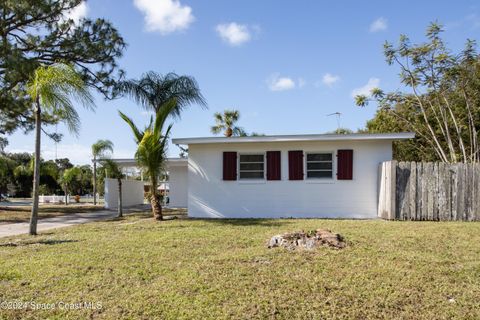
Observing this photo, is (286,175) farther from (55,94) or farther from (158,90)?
(55,94)

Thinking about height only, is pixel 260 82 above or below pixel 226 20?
below

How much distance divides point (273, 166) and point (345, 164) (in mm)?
2347

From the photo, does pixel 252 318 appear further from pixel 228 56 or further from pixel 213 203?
pixel 228 56

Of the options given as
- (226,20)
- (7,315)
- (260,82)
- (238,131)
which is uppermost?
(226,20)

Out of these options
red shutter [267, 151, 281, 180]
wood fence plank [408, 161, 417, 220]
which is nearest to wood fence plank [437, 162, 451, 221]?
wood fence plank [408, 161, 417, 220]

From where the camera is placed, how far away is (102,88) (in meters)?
14.3

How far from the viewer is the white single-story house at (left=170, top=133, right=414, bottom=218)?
11242mm

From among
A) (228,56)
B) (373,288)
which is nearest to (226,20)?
(228,56)

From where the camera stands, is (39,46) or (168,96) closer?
(39,46)

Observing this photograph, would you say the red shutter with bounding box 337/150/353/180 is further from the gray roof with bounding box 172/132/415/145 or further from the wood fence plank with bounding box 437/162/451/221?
the wood fence plank with bounding box 437/162/451/221

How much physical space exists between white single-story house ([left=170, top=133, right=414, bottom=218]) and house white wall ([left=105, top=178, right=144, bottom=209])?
330 inches

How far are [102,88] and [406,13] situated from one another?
38.2 ft

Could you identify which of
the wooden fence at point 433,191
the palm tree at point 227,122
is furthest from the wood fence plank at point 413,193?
the palm tree at point 227,122

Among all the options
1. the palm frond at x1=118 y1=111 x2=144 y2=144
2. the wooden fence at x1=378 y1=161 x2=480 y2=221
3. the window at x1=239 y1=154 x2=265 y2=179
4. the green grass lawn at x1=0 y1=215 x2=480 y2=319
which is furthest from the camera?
the window at x1=239 y1=154 x2=265 y2=179
